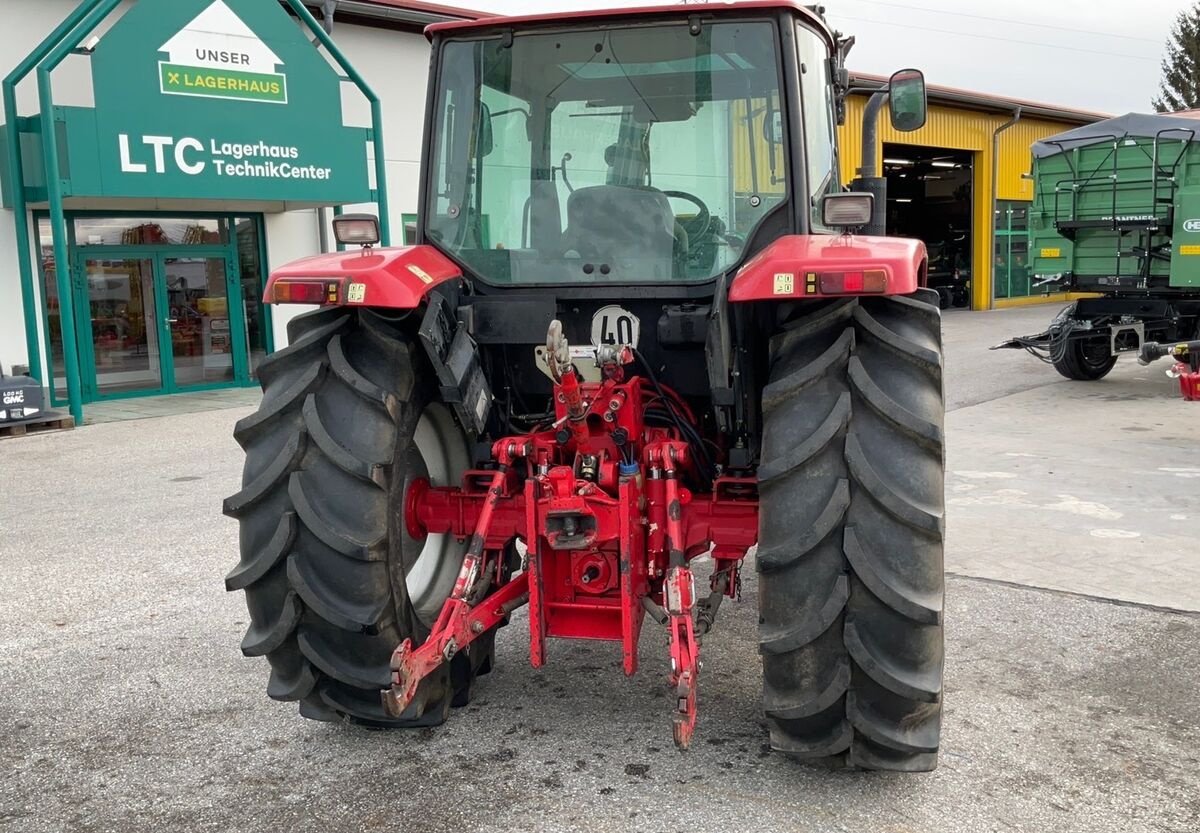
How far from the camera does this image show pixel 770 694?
9.83ft

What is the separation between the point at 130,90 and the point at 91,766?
10.0m

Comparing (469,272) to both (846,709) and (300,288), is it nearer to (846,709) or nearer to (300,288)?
(300,288)

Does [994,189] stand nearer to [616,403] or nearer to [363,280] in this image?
[616,403]

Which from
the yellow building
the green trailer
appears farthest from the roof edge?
the green trailer

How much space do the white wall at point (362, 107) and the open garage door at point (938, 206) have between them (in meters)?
12.6

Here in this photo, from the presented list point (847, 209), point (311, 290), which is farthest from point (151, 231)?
point (847, 209)

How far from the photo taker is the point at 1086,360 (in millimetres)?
12438

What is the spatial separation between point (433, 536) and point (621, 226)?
1.24m

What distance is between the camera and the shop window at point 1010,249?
1021 inches

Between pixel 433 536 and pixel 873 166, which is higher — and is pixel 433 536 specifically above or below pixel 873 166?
below

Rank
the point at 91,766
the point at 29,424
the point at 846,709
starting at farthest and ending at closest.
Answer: the point at 29,424 → the point at 91,766 → the point at 846,709

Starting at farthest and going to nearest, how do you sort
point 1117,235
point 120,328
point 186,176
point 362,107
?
point 362,107
point 120,328
point 186,176
point 1117,235

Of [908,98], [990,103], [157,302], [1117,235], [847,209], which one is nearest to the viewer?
[847,209]

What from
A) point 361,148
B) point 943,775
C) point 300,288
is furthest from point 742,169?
point 361,148
